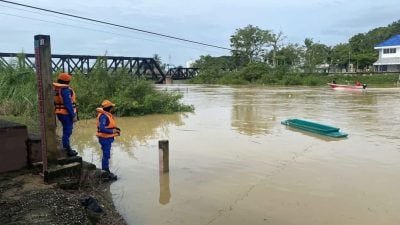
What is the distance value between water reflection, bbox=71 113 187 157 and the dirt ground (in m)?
4.75

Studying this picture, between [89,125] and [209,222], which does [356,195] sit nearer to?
[209,222]

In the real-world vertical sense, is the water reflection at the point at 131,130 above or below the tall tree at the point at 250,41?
below

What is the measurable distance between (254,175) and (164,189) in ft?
6.82

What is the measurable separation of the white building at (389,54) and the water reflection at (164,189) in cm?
6474

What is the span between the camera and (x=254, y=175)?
9023mm

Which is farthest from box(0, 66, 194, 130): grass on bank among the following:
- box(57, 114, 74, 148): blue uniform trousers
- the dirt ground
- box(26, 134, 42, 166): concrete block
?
the dirt ground

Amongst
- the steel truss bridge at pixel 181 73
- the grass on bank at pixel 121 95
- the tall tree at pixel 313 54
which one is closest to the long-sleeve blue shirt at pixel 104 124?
the grass on bank at pixel 121 95

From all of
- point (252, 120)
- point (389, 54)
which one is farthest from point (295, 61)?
point (252, 120)

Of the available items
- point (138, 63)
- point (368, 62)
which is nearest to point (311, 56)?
point (368, 62)

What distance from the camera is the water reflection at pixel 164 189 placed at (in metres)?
7.41

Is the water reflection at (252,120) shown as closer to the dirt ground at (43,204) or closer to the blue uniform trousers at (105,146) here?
the blue uniform trousers at (105,146)

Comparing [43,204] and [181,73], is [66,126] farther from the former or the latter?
[181,73]

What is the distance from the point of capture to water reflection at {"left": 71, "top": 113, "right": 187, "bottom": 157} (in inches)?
496

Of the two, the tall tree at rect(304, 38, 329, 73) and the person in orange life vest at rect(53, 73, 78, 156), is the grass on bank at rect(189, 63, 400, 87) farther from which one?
the person in orange life vest at rect(53, 73, 78, 156)
